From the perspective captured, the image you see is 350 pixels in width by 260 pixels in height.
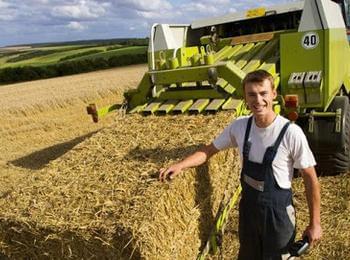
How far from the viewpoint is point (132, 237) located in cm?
305

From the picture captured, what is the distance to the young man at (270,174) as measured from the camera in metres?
2.86

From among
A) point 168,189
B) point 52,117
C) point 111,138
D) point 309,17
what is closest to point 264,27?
point 309,17

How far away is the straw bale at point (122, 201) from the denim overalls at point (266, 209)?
23.7 inches

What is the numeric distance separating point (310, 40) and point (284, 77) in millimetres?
502

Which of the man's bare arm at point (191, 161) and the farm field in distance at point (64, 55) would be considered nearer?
the man's bare arm at point (191, 161)

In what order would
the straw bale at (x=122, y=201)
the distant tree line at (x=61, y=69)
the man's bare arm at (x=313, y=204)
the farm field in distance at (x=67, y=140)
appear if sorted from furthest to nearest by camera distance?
1. the distant tree line at (x=61, y=69)
2. the farm field in distance at (x=67, y=140)
3. the straw bale at (x=122, y=201)
4. the man's bare arm at (x=313, y=204)

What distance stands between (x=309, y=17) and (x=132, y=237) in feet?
11.8

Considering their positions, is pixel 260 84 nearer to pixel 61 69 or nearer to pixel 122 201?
pixel 122 201

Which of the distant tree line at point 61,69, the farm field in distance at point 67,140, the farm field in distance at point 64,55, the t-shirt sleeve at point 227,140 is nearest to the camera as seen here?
the t-shirt sleeve at point 227,140

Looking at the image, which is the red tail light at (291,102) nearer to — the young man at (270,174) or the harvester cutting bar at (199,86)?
the harvester cutting bar at (199,86)

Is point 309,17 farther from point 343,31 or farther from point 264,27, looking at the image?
point 264,27

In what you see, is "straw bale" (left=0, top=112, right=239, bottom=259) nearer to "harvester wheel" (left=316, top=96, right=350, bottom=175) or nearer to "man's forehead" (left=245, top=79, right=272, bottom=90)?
"man's forehead" (left=245, top=79, right=272, bottom=90)

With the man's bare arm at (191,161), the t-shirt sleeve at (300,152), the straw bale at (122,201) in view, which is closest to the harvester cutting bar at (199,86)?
the straw bale at (122,201)

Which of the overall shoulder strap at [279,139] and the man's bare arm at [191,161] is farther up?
the overall shoulder strap at [279,139]
